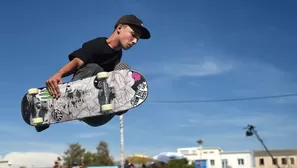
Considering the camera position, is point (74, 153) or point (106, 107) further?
point (74, 153)

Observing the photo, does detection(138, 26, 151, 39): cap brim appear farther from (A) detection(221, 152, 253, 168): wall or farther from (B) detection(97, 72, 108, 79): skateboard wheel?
(A) detection(221, 152, 253, 168): wall

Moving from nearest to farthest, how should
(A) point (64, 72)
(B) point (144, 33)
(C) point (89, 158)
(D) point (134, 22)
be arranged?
(A) point (64, 72)
(D) point (134, 22)
(B) point (144, 33)
(C) point (89, 158)

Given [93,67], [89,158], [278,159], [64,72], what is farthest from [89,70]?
[278,159]

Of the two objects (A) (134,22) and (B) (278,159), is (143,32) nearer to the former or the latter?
(A) (134,22)

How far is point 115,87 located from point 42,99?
1430 millimetres

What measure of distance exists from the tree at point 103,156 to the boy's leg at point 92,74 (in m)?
55.0

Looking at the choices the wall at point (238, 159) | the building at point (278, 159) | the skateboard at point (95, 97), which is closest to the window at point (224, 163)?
the wall at point (238, 159)

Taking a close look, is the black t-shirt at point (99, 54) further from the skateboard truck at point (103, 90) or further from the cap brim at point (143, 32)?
the cap brim at point (143, 32)

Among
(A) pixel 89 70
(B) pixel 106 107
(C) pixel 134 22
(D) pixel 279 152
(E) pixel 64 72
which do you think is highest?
(C) pixel 134 22

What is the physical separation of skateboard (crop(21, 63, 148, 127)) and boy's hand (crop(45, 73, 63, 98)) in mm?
193

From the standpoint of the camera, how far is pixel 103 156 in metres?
65.7

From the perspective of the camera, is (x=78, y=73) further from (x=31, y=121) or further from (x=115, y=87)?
(x=31, y=121)

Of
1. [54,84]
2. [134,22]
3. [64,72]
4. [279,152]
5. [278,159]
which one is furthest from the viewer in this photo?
[279,152]

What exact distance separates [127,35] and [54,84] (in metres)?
1.40
